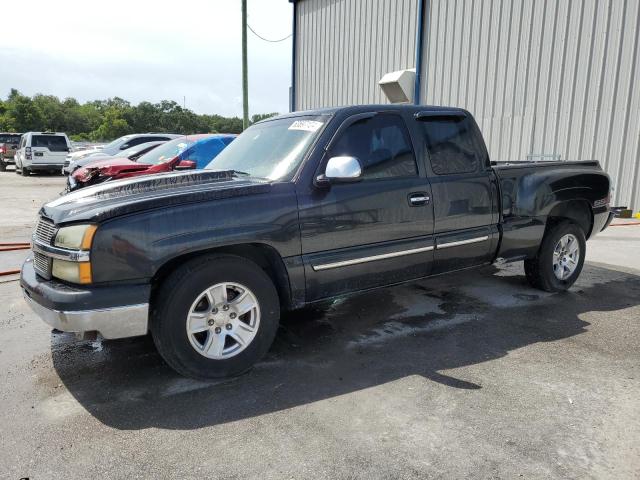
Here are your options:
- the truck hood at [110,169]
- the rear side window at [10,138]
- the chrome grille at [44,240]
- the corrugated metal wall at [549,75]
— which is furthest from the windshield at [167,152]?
the rear side window at [10,138]

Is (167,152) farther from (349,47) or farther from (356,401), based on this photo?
(349,47)

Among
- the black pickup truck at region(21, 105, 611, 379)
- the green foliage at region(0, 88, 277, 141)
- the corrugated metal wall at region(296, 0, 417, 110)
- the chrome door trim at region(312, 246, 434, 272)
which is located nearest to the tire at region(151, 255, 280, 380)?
the black pickup truck at region(21, 105, 611, 379)

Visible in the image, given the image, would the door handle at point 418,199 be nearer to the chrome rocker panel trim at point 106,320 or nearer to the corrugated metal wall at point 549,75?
the chrome rocker panel trim at point 106,320

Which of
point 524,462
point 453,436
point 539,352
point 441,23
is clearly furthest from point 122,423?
point 441,23

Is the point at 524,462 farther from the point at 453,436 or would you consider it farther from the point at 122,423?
the point at 122,423

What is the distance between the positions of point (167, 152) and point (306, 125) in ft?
21.7

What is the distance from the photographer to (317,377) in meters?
3.49

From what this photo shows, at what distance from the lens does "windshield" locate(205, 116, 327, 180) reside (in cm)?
383

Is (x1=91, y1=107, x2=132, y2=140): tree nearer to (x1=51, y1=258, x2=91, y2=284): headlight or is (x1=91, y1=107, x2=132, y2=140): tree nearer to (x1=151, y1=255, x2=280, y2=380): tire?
(x1=51, y1=258, x2=91, y2=284): headlight

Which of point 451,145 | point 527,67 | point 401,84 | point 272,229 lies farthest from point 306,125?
point 401,84

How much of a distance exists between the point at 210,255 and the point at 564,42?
10.5m

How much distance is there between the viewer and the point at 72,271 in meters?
3.04

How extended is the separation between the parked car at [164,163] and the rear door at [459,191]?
5.01 m

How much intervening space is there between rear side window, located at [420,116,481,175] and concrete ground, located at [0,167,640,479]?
1.37m
